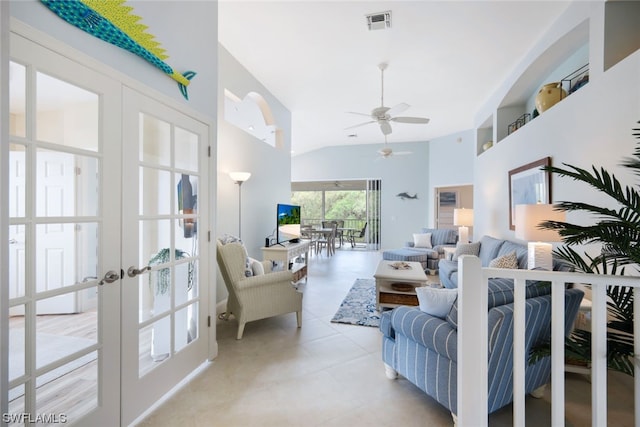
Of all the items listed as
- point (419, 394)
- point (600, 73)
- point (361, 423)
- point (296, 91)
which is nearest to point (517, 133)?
point (600, 73)

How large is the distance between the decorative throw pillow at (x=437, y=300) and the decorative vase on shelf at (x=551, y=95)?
2717 millimetres

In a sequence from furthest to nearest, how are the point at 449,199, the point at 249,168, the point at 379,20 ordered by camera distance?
the point at 449,199 < the point at 249,168 < the point at 379,20

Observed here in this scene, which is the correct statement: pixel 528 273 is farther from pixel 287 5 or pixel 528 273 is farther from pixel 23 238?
pixel 287 5

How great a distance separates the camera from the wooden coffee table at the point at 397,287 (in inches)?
134

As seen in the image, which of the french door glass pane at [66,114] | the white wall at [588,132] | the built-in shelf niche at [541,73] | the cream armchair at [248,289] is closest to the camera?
the french door glass pane at [66,114]

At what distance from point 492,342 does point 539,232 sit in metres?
1.57

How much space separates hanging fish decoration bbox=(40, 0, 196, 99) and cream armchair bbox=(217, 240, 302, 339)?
5.29 ft

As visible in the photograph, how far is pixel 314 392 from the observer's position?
2.05 meters

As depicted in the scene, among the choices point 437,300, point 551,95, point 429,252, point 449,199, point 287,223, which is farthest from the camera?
point 449,199

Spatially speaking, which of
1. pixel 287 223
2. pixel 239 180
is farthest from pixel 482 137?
pixel 239 180

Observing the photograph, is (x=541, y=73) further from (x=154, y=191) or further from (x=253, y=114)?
(x=253, y=114)

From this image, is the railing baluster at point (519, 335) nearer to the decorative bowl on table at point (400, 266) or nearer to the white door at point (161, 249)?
the white door at point (161, 249)

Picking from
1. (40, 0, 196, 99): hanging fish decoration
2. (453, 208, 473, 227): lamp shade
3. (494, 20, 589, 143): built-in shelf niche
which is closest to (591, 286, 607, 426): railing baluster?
(40, 0, 196, 99): hanging fish decoration

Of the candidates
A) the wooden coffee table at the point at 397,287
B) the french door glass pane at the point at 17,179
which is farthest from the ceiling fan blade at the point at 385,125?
the french door glass pane at the point at 17,179
